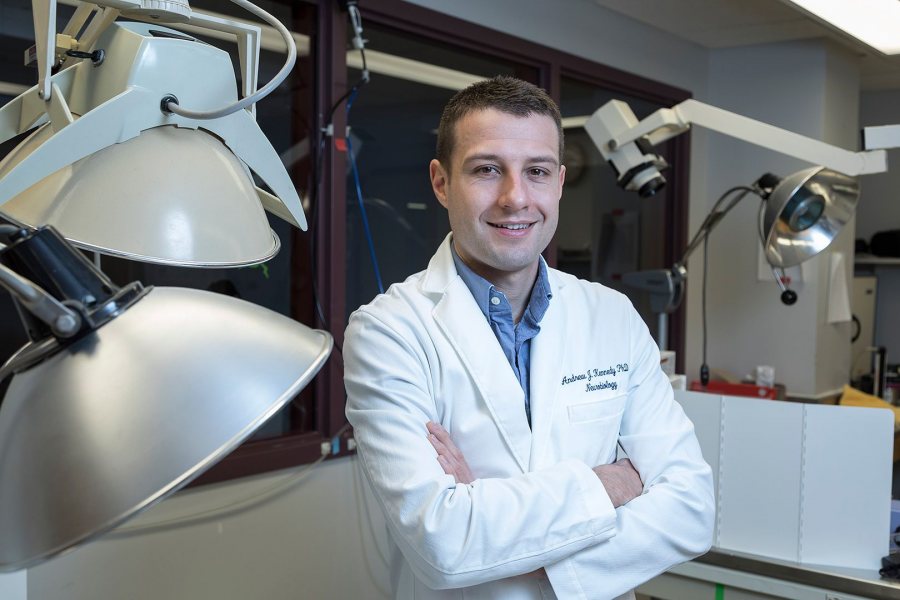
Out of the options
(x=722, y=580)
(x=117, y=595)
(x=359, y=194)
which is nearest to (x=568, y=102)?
(x=359, y=194)

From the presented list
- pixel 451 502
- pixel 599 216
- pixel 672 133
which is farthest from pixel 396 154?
pixel 451 502

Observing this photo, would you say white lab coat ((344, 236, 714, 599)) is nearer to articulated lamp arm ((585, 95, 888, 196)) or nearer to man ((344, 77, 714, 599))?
man ((344, 77, 714, 599))

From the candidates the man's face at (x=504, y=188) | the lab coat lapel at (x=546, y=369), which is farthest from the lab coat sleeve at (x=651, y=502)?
the man's face at (x=504, y=188)

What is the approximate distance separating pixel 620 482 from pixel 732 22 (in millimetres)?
3069

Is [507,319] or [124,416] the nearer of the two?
[124,416]

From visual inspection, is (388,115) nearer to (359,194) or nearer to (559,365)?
(359,194)

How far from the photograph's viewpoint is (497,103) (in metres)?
1.36

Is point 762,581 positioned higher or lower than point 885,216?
lower

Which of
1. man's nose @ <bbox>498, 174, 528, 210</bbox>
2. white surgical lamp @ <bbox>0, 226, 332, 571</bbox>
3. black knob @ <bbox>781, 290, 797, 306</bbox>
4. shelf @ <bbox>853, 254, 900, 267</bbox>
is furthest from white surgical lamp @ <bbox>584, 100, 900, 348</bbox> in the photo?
shelf @ <bbox>853, 254, 900, 267</bbox>

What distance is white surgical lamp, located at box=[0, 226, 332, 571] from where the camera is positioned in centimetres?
44

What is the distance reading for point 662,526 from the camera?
1.27 meters

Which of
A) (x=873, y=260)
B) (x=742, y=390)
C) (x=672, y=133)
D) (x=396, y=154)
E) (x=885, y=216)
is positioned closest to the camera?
(x=672, y=133)

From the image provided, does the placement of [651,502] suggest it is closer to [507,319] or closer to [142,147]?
[507,319]

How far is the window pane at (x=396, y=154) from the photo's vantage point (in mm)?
2721
